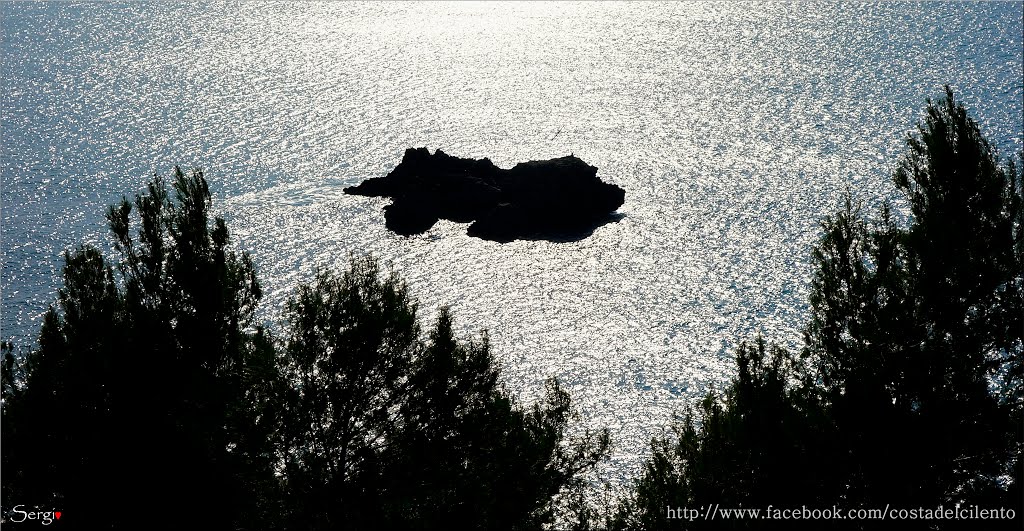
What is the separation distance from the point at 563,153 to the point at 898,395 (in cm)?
9558

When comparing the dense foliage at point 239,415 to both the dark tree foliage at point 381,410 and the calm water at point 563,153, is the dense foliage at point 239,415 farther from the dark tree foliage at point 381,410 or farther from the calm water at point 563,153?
the calm water at point 563,153

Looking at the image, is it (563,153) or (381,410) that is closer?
(381,410)

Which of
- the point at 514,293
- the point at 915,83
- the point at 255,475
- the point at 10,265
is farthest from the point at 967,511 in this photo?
the point at 915,83

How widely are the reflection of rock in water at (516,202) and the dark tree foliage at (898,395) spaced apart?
63.9 metres

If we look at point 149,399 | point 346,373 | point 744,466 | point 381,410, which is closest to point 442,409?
point 381,410

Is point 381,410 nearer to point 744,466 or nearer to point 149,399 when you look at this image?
point 149,399

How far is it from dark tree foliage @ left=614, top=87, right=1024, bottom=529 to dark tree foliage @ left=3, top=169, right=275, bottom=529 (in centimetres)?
1329

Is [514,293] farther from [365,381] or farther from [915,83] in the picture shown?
[915,83]

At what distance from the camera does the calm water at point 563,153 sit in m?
76.7

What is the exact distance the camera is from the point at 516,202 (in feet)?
330

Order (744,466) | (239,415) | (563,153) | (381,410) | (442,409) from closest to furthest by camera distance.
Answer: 1. (744,466)
2. (239,415)
3. (442,409)
4. (381,410)
5. (563,153)

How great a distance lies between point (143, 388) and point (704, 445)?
1863 centimetres

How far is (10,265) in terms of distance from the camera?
87.7m

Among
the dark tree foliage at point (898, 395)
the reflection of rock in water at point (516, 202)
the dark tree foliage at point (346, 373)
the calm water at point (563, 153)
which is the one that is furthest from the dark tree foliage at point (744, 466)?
the reflection of rock in water at point (516, 202)
